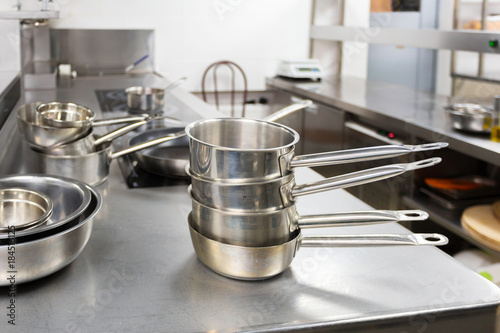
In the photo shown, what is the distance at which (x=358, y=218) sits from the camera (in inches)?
30.5

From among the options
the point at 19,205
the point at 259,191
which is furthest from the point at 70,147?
the point at 259,191

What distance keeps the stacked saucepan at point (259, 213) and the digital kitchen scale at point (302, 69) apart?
3030 millimetres

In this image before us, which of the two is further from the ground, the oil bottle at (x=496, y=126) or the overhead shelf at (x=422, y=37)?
the overhead shelf at (x=422, y=37)

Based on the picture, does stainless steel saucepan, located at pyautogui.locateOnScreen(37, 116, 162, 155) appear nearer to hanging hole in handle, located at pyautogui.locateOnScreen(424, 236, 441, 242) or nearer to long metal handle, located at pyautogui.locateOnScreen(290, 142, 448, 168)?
long metal handle, located at pyautogui.locateOnScreen(290, 142, 448, 168)

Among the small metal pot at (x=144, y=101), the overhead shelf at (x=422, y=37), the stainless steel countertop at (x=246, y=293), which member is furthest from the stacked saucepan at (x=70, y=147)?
the overhead shelf at (x=422, y=37)

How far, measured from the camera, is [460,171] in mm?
2586

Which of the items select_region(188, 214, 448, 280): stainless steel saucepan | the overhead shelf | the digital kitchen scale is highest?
the overhead shelf

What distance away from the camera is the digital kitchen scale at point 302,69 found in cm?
378

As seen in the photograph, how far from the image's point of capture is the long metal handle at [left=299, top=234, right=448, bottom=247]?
772mm

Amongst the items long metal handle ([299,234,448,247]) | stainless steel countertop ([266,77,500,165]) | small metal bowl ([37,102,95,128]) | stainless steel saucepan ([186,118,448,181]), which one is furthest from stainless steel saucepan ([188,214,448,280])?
stainless steel countertop ([266,77,500,165])

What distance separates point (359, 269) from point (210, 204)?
0.28 meters

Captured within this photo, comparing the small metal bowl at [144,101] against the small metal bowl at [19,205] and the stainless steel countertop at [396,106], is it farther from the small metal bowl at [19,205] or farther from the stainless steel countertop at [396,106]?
the small metal bowl at [19,205]

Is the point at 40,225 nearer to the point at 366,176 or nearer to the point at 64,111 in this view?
the point at 366,176

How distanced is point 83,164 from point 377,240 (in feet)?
2.28
